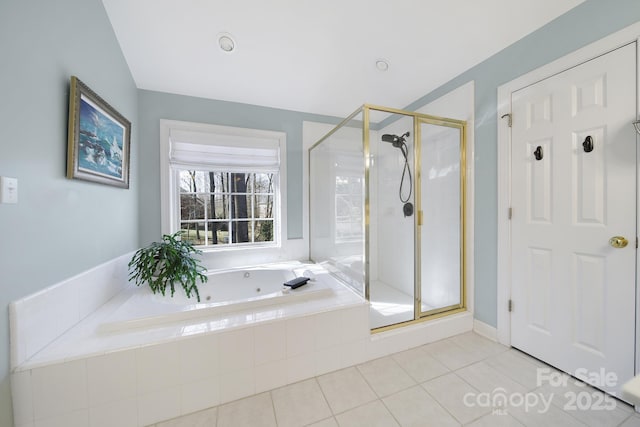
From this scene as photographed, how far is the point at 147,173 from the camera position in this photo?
2.27 meters

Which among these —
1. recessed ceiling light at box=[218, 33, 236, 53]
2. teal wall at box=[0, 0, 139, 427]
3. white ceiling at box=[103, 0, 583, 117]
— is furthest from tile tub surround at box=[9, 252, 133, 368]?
recessed ceiling light at box=[218, 33, 236, 53]

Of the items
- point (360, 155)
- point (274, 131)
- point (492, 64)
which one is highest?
point (492, 64)

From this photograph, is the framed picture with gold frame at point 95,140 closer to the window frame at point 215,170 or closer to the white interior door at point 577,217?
the window frame at point 215,170

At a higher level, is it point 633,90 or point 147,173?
point 633,90

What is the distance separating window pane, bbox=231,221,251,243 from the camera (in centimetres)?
269

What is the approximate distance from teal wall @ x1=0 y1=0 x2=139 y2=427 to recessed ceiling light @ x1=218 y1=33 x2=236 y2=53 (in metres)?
0.77

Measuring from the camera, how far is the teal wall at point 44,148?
0.98 m

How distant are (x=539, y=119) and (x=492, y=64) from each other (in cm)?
62

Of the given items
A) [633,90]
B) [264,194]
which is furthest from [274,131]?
[633,90]

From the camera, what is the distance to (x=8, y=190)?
3.20 feet

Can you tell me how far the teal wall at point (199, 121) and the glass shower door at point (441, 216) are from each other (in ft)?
4.59

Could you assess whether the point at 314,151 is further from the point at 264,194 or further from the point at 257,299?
the point at 257,299

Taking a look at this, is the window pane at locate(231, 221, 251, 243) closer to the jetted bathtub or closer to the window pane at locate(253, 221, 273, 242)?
the window pane at locate(253, 221, 273, 242)

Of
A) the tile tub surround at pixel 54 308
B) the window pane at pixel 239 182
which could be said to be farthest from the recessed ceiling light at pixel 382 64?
the tile tub surround at pixel 54 308
